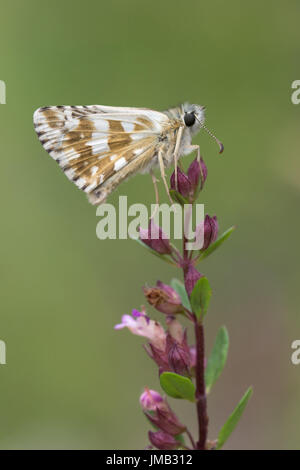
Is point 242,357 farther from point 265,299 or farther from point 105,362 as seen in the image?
point 105,362

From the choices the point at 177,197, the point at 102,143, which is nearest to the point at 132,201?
the point at 102,143

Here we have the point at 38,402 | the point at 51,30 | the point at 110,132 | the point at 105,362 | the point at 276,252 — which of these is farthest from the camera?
the point at 51,30

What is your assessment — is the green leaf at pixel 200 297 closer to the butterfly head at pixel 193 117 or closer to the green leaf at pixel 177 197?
the green leaf at pixel 177 197

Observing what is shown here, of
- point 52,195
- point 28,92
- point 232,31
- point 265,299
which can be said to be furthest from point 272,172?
point 28,92

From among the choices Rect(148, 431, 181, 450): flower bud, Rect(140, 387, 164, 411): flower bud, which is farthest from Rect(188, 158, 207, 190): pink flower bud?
Rect(148, 431, 181, 450): flower bud

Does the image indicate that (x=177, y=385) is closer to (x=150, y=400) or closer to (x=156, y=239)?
(x=150, y=400)

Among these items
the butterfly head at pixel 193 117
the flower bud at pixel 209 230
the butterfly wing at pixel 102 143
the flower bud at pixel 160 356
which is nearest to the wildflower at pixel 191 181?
the flower bud at pixel 209 230

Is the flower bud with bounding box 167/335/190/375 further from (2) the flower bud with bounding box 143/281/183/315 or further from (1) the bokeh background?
(1) the bokeh background
